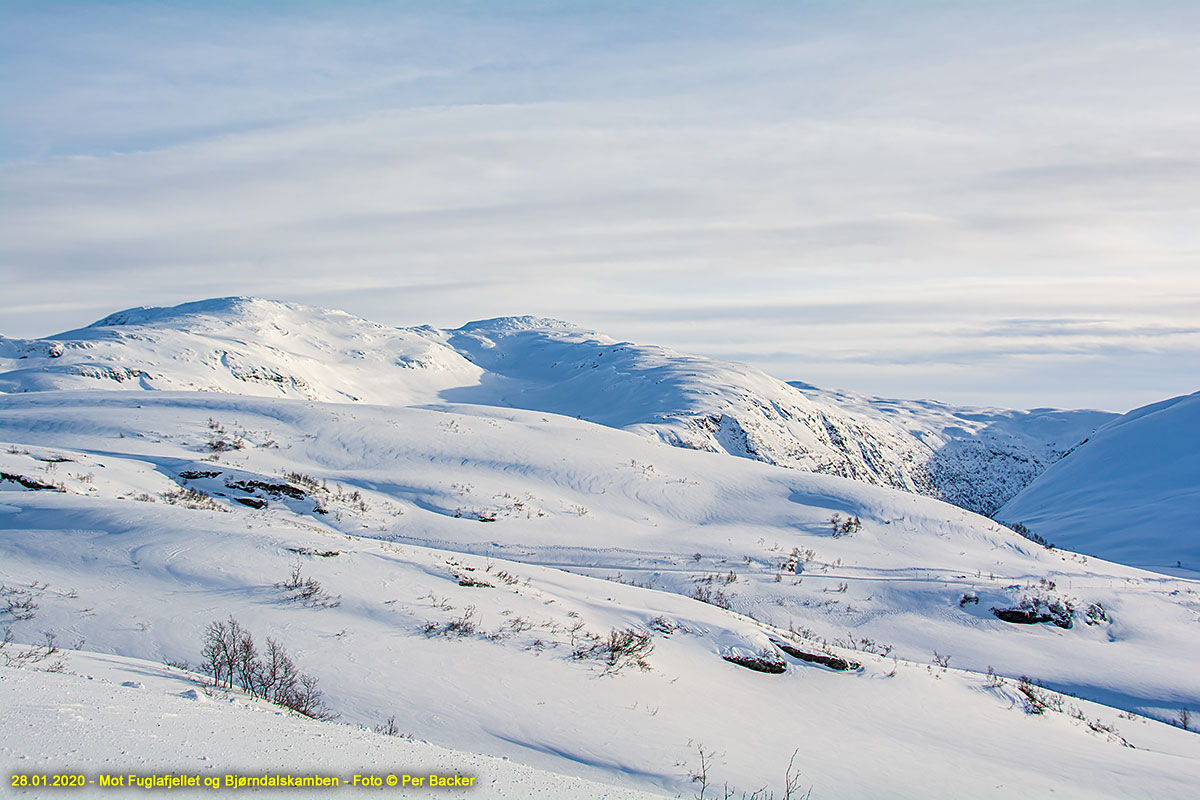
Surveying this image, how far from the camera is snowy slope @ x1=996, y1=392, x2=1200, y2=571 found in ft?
110

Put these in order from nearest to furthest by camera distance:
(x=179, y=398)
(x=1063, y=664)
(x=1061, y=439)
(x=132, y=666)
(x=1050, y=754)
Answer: (x=132, y=666)
(x=1050, y=754)
(x=1063, y=664)
(x=179, y=398)
(x=1061, y=439)

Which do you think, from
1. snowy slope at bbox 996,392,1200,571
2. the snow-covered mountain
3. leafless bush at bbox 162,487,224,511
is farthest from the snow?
the snow-covered mountain

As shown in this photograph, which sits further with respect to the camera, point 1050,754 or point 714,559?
point 714,559

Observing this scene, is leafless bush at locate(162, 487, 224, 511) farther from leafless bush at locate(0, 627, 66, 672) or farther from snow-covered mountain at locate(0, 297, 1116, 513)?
snow-covered mountain at locate(0, 297, 1116, 513)

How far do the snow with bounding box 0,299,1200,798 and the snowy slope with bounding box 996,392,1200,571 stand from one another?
52.5 feet

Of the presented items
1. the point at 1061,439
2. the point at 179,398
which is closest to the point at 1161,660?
the point at 179,398

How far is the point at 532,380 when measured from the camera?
9012 cm

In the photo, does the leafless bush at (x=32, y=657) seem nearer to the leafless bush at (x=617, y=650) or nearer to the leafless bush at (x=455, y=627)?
the leafless bush at (x=455, y=627)

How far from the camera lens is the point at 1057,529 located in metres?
40.0

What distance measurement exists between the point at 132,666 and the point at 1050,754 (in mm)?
8704

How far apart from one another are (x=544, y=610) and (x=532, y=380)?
81021mm

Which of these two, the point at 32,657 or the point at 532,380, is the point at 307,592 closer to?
the point at 32,657

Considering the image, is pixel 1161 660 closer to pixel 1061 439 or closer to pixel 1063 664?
pixel 1063 664

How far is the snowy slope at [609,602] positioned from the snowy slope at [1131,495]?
51.7 ft
